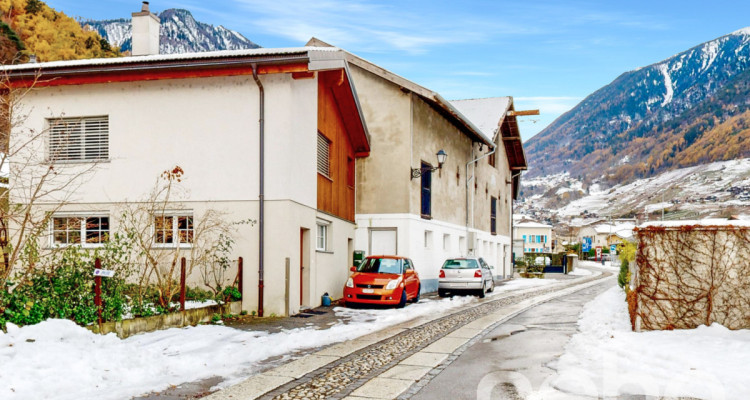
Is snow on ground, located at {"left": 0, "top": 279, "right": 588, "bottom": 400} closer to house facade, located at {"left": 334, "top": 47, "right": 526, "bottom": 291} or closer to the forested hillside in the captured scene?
house facade, located at {"left": 334, "top": 47, "right": 526, "bottom": 291}

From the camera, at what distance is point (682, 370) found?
866cm

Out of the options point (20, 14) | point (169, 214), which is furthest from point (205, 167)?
point (20, 14)

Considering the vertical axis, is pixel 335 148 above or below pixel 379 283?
above

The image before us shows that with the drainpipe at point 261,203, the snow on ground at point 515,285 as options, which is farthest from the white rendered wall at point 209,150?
the snow on ground at point 515,285

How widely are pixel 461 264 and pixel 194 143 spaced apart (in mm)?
12404

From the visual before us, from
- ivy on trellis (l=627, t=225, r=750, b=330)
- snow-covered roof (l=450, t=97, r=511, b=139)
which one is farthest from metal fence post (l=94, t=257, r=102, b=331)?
snow-covered roof (l=450, t=97, r=511, b=139)

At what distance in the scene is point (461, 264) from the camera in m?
25.2

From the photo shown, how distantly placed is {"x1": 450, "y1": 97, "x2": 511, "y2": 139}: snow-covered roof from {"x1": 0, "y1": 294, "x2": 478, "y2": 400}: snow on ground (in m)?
24.4

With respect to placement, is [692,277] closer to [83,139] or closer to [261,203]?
[261,203]

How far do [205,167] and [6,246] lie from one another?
Result: 6.41 meters

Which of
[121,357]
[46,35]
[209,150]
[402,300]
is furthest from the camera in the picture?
Result: [46,35]

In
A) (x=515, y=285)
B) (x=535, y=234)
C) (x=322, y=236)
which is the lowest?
(x=515, y=285)

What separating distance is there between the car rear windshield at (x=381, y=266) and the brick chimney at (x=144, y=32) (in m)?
9.20

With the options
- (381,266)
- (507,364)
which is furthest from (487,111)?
(507,364)
